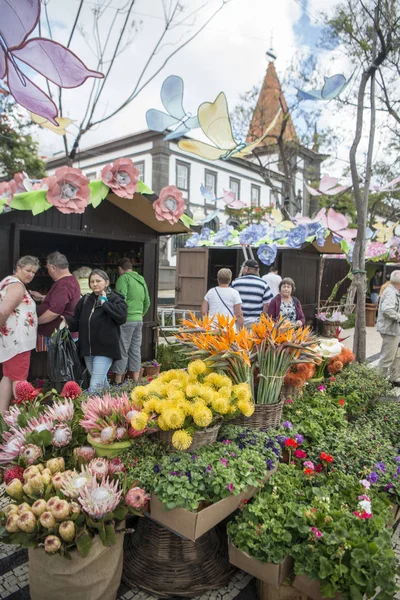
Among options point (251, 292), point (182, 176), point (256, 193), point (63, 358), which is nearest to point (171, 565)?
point (63, 358)

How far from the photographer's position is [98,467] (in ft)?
6.63

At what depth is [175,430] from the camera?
2.22 m

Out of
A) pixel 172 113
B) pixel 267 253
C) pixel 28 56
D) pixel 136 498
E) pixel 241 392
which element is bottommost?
pixel 136 498

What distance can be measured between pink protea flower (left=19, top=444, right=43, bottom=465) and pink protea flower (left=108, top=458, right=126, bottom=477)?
37cm

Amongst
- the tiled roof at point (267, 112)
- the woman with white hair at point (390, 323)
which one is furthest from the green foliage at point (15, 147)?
the woman with white hair at point (390, 323)

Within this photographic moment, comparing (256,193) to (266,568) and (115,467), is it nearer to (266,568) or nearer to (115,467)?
(115,467)

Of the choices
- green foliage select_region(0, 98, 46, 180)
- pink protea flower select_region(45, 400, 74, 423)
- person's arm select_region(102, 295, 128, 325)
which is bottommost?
pink protea flower select_region(45, 400, 74, 423)

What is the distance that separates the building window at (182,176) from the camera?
75.2 feet

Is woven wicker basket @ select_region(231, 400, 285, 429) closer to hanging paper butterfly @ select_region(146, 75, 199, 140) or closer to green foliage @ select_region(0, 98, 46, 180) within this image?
hanging paper butterfly @ select_region(146, 75, 199, 140)

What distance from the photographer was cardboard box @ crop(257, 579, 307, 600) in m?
2.05

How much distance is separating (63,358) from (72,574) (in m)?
2.48

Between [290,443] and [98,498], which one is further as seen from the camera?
[290,443]

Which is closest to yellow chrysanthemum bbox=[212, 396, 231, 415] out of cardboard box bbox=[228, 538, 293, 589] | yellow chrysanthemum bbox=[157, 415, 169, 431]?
yellow chrysanthemum bbox=[157, 415, 169, 431]

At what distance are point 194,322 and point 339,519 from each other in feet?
4.44
